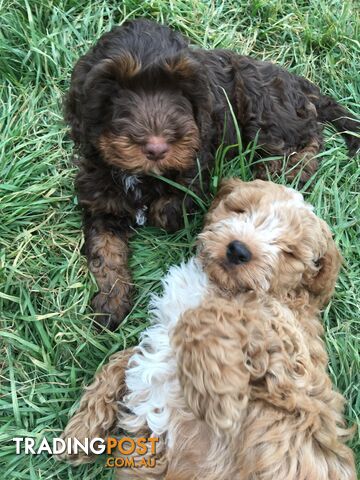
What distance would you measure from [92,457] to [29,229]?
166 cm

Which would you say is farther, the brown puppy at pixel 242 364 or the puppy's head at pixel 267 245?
the puppy's head at pixel 267 245

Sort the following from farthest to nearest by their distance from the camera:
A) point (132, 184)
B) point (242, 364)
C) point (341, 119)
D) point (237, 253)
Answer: point (341, 119) < point (132, 184) < point (237, 253) < point (242, 364)

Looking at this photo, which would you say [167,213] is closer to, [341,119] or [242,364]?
[242,364]

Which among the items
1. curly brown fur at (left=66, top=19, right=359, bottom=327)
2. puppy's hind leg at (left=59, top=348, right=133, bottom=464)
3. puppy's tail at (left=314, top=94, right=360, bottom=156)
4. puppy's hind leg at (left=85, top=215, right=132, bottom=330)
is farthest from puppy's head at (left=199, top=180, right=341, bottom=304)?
puppy's tail at (left=314, top=94, right=360, bottom=156)

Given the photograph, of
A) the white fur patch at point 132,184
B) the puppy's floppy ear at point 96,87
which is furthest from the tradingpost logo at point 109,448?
the puppy's floppy ear at point 96,87

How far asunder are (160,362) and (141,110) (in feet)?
4.65

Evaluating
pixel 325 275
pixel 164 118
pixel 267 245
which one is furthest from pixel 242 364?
pixel 164 118

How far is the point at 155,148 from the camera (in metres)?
2.97

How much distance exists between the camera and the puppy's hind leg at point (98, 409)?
3.20 m

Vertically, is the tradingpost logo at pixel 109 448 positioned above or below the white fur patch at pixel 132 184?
below

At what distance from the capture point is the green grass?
3447mm

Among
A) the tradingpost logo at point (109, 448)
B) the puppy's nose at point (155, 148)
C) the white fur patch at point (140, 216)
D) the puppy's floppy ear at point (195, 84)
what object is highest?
the puppy's floppy ear at point (195, 84)

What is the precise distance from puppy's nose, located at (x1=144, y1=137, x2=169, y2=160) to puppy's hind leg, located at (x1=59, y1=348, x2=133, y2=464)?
132cm

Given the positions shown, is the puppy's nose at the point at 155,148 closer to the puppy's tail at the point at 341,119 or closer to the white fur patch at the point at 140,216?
the white fur patch at the point at 140,216
